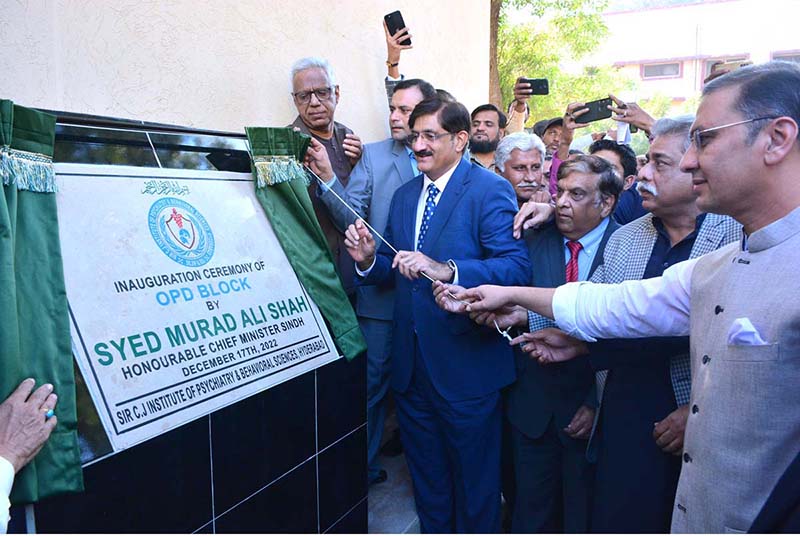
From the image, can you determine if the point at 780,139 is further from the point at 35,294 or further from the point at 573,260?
the point at 35,294

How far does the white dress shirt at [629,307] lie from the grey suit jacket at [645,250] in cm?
35

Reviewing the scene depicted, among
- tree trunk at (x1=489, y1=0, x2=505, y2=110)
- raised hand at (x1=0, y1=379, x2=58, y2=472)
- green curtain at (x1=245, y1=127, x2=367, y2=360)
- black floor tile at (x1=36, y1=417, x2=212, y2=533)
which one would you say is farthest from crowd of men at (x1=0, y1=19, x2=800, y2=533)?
tree trunk at (x1=489, y1=0, x2=505, y2=110)

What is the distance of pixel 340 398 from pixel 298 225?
69cm

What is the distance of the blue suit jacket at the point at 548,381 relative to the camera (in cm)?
255

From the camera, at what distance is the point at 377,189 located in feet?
10.6

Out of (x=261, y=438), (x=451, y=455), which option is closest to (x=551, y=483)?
(x=451, y=455)

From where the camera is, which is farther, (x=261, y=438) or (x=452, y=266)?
(x=452, y=266)

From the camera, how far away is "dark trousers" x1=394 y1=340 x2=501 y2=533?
266 centimetres

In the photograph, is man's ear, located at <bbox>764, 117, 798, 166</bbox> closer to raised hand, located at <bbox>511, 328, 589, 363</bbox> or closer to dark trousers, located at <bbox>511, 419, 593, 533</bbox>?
raised hand, located at <bbox>511, 328, 589, 363</bbox>

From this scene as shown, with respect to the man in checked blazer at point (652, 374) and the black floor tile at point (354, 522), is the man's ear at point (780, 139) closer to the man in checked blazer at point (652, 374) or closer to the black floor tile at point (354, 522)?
the man in checked blazer at point (652, 374)

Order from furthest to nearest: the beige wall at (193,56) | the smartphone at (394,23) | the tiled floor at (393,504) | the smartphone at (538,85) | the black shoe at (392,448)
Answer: the smartphone at (538,85)
the smartphone at (394,23)
the black shoe at (392,448)
the tiled floor at (393,504)
the beige wall at (193,56)

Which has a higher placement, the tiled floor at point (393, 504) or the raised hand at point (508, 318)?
the raised hand at point (508, 318)

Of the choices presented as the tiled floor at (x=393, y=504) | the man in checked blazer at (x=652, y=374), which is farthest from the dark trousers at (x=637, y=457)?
the tiled floor at (x=393, y=504)

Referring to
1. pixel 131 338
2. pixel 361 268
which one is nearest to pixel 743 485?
pixel 131 338
